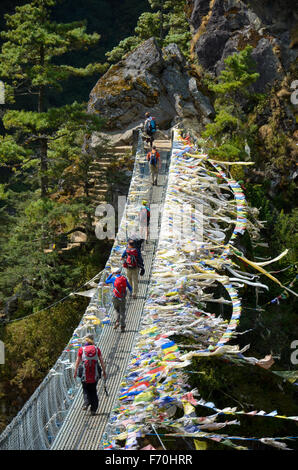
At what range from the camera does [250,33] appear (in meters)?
24.9

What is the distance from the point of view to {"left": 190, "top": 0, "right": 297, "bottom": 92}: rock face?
2366 centimetres

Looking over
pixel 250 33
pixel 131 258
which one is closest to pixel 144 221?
pixel 131 258

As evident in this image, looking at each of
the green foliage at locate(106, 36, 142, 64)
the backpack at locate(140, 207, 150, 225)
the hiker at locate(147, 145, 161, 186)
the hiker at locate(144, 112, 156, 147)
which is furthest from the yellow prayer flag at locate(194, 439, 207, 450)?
the green foliage at locate(106, 36, 142, 64)

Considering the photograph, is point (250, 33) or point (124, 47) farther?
point (124, 47)

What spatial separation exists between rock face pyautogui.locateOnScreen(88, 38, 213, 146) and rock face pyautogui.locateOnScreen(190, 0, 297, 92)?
166 inches

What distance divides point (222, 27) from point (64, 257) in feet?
49.0

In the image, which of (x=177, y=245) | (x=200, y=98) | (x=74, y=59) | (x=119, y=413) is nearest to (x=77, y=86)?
(x=74, y=59)

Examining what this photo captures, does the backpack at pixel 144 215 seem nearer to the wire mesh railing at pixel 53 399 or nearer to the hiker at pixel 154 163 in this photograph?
the wire mesh railing at pixel 53 399

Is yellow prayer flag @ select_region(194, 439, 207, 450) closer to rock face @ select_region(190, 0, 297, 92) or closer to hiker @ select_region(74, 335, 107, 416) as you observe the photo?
hiker @ select_region(74, 335, 107, 416)

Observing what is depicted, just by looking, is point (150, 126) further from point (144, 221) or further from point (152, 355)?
point (152, 355)

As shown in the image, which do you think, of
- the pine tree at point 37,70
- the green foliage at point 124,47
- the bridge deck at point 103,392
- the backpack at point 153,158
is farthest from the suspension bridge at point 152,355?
the green foliage at point 124,47

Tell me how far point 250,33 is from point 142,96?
23.9 ft

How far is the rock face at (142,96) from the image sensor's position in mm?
21359

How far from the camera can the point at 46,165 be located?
17672 millimetres
